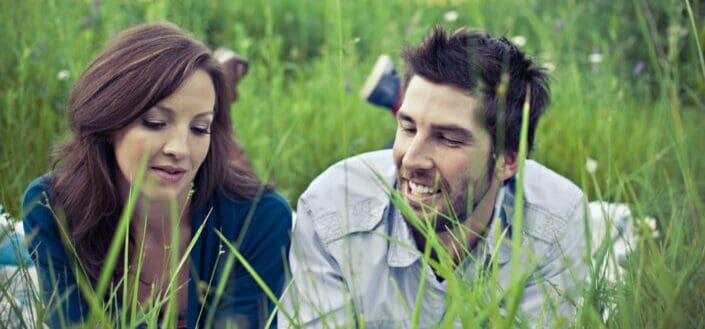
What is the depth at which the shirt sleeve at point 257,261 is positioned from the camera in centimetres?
242

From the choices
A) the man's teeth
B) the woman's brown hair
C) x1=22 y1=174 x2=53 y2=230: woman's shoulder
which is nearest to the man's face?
the man's teeth

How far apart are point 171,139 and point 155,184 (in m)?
0.11

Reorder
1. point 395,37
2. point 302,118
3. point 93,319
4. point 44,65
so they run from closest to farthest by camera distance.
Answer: point 93,319 → point 44,65 → point 302,118 → point 395,37

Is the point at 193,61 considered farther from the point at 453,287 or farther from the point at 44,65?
the point at 44,65

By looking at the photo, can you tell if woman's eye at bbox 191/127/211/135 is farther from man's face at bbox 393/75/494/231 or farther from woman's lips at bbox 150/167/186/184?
man's face at bbox 393/75/494/231

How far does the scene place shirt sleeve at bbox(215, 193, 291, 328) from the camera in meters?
2.42

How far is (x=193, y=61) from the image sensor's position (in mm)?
2285

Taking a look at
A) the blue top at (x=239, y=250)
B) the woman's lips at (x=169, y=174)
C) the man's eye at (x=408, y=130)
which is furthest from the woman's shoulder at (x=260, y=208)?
the man's eye at (x=408, y=130)

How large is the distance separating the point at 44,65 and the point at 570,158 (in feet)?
6.83

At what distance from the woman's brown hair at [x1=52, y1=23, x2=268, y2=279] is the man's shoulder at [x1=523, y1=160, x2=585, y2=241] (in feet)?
2.38

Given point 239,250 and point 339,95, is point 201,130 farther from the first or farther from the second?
point 339,95

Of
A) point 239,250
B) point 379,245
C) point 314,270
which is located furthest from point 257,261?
point 379,245

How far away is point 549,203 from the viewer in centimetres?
249

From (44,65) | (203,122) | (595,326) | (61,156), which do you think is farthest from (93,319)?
(44,65)
